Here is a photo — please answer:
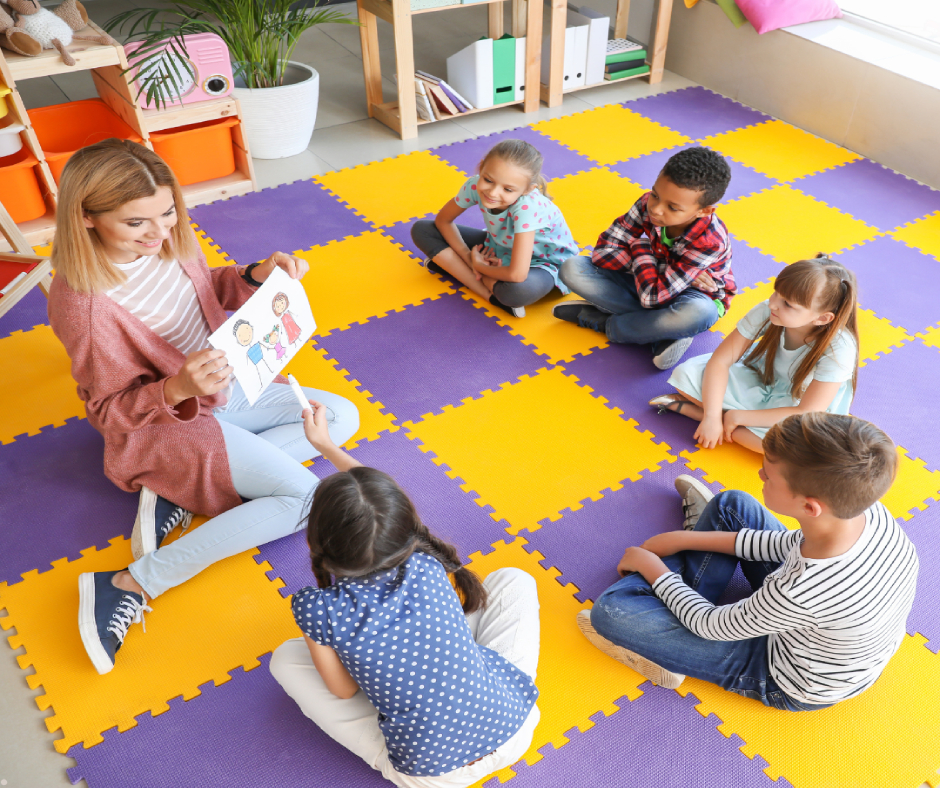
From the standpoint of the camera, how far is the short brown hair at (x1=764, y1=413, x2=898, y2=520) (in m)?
1.72

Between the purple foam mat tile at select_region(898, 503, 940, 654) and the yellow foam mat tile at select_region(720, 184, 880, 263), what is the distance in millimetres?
1656

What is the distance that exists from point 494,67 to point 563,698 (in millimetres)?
4151

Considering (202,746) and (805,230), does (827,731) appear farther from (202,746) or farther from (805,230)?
(805,230)

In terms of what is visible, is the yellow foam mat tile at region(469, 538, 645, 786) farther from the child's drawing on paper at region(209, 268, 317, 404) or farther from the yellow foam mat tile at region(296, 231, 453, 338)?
the yellow foam mat tile at region(296, 231, 453, 338)

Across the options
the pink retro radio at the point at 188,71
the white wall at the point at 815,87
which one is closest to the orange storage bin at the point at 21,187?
the pink retro radio at the point at 188,71

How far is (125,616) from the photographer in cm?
231

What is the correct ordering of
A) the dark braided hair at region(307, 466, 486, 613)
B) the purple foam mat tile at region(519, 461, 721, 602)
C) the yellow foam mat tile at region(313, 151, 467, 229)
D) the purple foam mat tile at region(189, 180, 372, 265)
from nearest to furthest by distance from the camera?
1. the dark braided hair at region(307, 466, 486, 613)
2. the purple foam mat tile at region(519, 461, 721, 602)
3. the purple foam mat tile at region(189, 180, 372, 265)
4. the yellow foam mat tile at region(313, 151, 467, 229)

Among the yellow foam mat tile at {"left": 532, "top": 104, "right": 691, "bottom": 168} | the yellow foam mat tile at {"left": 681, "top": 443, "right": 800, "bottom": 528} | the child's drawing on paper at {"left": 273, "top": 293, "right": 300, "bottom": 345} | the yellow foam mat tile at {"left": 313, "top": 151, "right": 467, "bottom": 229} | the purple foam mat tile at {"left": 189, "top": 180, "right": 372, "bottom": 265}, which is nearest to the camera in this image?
the child's drawing on paper at {"left": 273, "top": 293, "right": 300, "bottom": 345}

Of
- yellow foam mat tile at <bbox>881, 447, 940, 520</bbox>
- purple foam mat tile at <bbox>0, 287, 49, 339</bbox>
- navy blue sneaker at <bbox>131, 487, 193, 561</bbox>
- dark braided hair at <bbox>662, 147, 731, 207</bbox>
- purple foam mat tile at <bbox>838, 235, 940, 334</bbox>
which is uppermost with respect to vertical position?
dark braided hair at <bbox>662, 147, 731, 207</bbox>

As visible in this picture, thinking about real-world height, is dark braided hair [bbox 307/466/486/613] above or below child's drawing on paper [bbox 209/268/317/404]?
above

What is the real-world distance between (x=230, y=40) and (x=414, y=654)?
12.8 ft

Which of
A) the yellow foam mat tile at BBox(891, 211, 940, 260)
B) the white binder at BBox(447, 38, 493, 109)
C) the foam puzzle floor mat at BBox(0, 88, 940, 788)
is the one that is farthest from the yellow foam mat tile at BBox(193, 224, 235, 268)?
the yellow foam mat tile at BBox(891, 211, 940, 260)

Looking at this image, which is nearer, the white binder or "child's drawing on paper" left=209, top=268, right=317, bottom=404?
"child's drawing on paper" left=209, top=268, right=317, bottom=404

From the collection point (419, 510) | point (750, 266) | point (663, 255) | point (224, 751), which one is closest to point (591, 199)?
point (750, 266)
